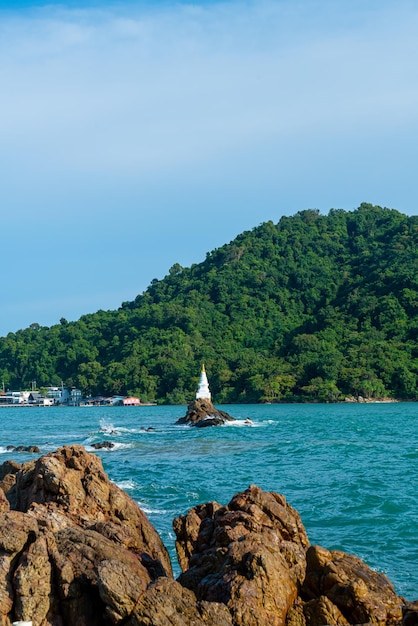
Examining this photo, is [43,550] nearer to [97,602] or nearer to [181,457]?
[97,602]

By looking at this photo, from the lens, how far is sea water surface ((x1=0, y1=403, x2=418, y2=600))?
18.6m

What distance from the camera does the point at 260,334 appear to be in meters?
168

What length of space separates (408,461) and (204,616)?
94.1 ft

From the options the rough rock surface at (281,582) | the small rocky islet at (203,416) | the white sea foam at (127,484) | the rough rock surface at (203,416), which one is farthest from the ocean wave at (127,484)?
the rough rock surface at (203,416)

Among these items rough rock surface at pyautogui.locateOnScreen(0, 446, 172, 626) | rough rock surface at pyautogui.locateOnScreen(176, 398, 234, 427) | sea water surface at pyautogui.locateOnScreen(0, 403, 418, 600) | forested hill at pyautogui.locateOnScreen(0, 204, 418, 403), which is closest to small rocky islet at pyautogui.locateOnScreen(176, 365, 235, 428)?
rough rock surface at pyautogui.locateOnScreen(176, 398, 234, 427)

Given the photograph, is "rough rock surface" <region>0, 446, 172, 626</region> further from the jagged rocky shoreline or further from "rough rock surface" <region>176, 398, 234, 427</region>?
"rough rock surface" <region>176, 398, 234, 427</region>

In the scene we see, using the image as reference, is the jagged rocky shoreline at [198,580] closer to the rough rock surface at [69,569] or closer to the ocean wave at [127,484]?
the rough rock surface at [69,569]

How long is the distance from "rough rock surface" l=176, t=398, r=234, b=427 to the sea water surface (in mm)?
9518

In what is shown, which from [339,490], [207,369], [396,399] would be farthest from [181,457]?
[207,369]

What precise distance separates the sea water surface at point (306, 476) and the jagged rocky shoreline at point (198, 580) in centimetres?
362

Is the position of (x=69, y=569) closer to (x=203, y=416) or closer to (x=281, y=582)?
(x=281, y=582)

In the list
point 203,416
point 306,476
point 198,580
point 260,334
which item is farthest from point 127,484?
point 260,334

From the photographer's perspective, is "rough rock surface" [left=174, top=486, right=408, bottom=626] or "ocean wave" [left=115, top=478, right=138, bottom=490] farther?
"ocean wave" [left=115, top=478, right=138, bottom=490]

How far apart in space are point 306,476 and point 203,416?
146 feet
